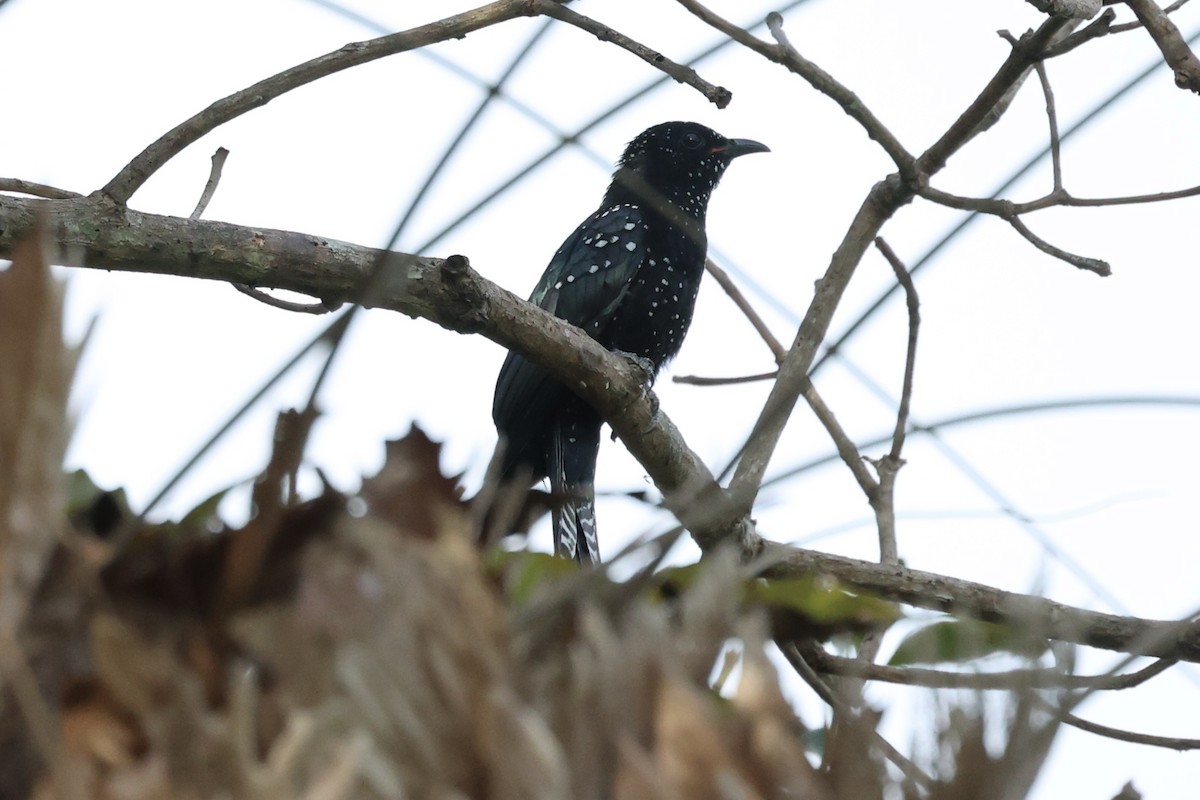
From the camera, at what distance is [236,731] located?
561mm

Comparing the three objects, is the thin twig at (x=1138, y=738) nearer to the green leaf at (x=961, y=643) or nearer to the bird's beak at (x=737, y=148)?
the green leaf at (x=961, y=643)

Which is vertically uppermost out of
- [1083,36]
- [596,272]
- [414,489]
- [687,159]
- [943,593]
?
[687,159]

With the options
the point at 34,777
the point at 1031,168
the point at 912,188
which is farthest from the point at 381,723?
the point at 912,188

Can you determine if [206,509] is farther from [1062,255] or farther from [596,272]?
[596,272]

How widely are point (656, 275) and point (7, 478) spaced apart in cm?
464

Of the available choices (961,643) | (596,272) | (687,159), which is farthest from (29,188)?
(687,159)

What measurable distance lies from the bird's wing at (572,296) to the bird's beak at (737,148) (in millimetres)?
747

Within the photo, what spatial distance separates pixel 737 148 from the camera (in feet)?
19.6

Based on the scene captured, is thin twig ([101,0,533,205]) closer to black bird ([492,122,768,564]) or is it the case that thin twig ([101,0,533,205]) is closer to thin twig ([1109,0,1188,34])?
thin twig ([1109,0,1188,34])

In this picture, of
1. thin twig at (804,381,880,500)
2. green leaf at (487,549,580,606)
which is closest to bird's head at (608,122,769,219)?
thin twig at (804,381,880,500)

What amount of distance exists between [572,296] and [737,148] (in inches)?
54.3

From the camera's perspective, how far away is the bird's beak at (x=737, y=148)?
5969 mm

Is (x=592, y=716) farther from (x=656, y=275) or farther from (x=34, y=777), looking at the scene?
(x=656, y=275)

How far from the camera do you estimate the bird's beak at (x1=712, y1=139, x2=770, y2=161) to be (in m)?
5.97
